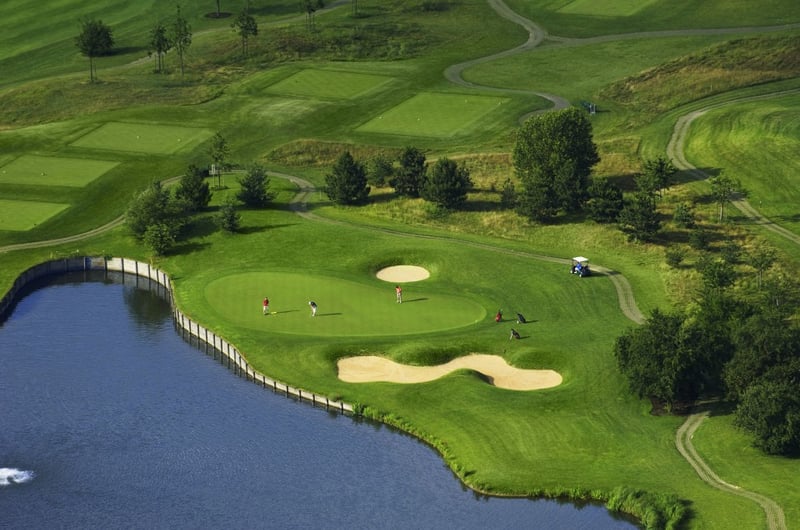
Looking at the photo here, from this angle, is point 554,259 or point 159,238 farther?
point 159,238

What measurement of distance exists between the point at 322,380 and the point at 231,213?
50777mm

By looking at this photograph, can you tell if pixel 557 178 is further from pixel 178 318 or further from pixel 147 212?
pixel 178 318

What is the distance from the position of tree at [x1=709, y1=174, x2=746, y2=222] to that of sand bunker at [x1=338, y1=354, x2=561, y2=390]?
50370 mm

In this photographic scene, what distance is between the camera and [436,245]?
18612cm

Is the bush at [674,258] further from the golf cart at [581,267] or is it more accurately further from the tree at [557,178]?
the tree at [557,178]

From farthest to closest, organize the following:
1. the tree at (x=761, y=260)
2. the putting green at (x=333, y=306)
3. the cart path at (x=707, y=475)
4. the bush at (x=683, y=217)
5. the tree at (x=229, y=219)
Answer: the tree at (x=229, y=219), the bush at (x=683, y=217), the tree at (x=761, y=260), the putting green at (x=333, y=306), the cart path at (x=707, y=475)

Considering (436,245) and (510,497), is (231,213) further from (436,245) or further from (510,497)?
(510,497)

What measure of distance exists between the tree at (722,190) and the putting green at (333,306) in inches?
1641

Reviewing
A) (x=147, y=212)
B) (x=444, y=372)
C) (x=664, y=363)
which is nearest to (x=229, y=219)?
(x=147, y=212)

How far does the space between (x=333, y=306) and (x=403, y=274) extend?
14732mm

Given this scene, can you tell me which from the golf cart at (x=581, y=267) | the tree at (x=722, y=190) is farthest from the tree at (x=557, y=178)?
the golf cart at (x=581, y=267)

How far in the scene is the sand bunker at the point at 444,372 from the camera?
14862 centimetres

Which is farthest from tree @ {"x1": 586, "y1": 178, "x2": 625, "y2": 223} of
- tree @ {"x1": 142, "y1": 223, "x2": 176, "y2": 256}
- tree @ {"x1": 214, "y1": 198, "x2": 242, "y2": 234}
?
tree @ {"x1": 142, "y1": 223, "x2": 176, "y2": 256}

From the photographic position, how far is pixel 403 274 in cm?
17888
